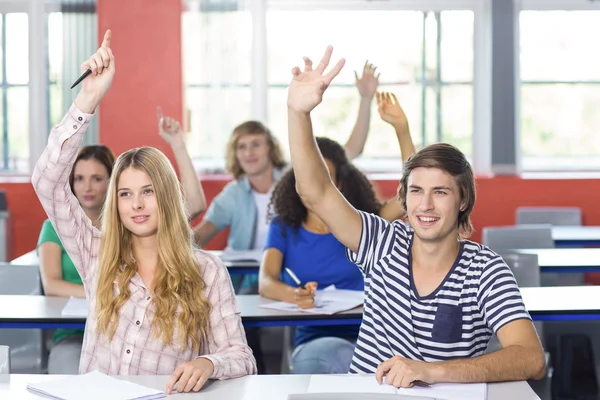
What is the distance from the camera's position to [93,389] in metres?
2.00

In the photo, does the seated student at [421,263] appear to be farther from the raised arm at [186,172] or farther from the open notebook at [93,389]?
the raised arm at [186,172]

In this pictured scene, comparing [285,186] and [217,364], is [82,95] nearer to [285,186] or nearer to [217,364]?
[217,364]

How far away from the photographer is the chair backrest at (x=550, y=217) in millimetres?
5789

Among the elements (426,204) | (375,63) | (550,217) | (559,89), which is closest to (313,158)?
(426,204)

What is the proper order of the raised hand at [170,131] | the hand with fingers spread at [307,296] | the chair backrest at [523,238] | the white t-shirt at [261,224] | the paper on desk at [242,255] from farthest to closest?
the white t-shirt at [261,224] → the chair backrest at [523,238] → the raised hand at [170,131] → the paper on desk at [242,255] → the hand with fingers spread at [307,296]

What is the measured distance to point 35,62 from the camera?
261 inches

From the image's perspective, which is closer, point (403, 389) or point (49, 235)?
point (403, 389)

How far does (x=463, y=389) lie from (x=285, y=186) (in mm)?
1729

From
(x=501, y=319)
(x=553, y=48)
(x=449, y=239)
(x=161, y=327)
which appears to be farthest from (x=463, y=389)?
(x=553, y=48)

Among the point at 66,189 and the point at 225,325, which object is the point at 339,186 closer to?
the point at 225,325

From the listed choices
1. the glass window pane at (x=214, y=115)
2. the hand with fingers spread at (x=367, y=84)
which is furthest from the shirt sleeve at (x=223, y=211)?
the glass window pane at (x=214, y=115)

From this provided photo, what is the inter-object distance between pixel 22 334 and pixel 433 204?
6.53 ft

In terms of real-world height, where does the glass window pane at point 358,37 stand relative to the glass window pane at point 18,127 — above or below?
above

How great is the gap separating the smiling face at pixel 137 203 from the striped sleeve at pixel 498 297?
899 mm
